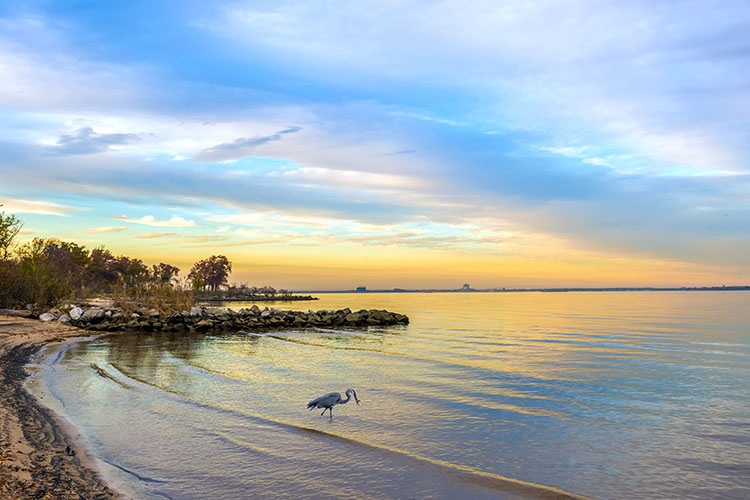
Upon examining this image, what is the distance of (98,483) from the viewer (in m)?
7.96

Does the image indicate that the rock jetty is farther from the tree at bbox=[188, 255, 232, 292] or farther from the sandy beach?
the tree at bbox=[188, 255, 232, 292]

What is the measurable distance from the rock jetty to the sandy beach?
26741mm

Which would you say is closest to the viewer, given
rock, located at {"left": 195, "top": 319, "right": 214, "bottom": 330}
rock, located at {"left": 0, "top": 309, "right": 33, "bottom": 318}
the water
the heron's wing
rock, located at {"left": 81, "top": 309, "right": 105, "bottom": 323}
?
the water

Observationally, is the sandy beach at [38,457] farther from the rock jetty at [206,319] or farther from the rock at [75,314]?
the rock at [75,314]

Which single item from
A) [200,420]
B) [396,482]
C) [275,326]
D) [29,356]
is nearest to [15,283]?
[275,326]

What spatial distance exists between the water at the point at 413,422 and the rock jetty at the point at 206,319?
15.0 metres

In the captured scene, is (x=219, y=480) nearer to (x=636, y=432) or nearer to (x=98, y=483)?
(x=98, y=483)

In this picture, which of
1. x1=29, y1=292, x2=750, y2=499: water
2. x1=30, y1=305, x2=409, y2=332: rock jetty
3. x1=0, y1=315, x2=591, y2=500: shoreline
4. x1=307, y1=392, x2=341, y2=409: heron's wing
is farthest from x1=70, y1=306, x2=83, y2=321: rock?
x1=307, y1=392, x2=341, y2=409: heron's wing

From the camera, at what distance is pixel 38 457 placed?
8719 mm

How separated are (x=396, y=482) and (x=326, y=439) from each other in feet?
9.88

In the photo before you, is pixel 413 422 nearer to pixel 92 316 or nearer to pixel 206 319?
pixel 206 319

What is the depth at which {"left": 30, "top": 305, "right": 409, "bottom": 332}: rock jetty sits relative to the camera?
134ft

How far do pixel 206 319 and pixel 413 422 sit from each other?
118 feet

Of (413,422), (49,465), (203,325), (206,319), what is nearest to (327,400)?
(413,422)
